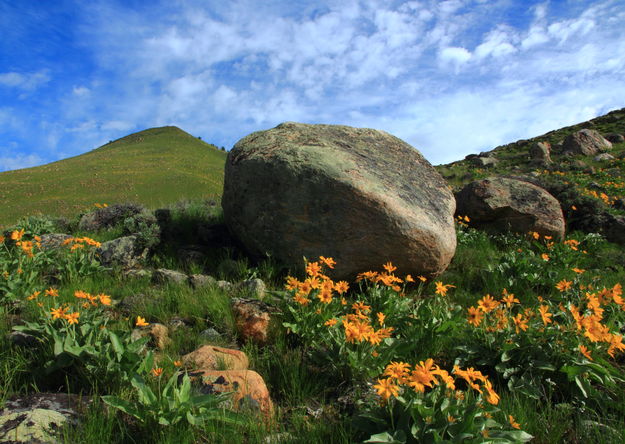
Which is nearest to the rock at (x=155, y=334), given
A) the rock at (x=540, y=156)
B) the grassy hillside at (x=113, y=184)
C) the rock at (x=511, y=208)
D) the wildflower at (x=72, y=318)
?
the wildflower at (x=72, y=318)

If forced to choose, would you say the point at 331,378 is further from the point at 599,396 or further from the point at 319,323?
the point at 599,396

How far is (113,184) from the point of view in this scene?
17656 mm

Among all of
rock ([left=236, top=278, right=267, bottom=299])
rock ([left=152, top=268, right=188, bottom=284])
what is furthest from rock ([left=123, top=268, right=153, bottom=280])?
rock ([left=236, top=278, right=267, bottom=299])

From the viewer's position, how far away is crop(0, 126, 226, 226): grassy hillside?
14.3m

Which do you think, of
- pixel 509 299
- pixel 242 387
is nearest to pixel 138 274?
pixel 242 387

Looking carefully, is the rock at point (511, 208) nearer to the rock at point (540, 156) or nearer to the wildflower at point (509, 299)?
the wildflower at point (509, 299)

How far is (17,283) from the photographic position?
468 centimetres

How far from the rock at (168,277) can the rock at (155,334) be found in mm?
1191

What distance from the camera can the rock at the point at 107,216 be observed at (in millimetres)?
8273

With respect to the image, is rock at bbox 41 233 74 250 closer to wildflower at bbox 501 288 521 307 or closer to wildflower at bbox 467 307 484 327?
wildflower at bbox 467 307 484 327

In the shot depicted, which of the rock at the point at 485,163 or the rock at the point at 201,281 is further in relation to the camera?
the rock at the point at 485,163

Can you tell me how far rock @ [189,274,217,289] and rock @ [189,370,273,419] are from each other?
199 cm

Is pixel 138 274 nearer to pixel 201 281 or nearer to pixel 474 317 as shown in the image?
pixel 201 281

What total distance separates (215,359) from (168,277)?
2.20 metres
